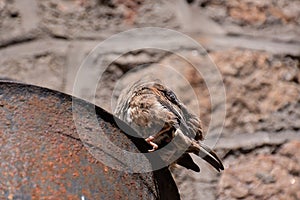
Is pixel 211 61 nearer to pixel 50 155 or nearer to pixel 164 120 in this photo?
pixel 164 120

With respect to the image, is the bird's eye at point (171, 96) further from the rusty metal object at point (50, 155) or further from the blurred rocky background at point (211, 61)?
the rusty metal object at point (50, 155)

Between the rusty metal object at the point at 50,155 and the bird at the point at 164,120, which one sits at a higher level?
the rusty metal object at the point at 50,155

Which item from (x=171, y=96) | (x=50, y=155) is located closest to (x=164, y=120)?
(x=171, y=96)

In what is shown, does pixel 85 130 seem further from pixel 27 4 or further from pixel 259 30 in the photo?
pixel 259 30

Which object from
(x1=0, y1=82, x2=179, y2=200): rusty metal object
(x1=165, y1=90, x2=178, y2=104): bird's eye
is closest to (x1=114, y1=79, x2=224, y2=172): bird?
(x1=165, y1=90, x2=178, y2=104): bird's eye

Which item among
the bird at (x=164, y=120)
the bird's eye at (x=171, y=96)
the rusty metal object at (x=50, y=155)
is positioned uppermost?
the rusty metal object at (x=50, y=155)

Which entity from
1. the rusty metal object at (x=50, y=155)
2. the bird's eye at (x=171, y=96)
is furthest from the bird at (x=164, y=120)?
the rusty metal object at (x=50, y=155)

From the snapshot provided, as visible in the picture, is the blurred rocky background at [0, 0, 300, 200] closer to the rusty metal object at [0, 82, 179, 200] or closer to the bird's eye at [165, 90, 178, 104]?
the bird's eye at [165, 90, 178, 104]
